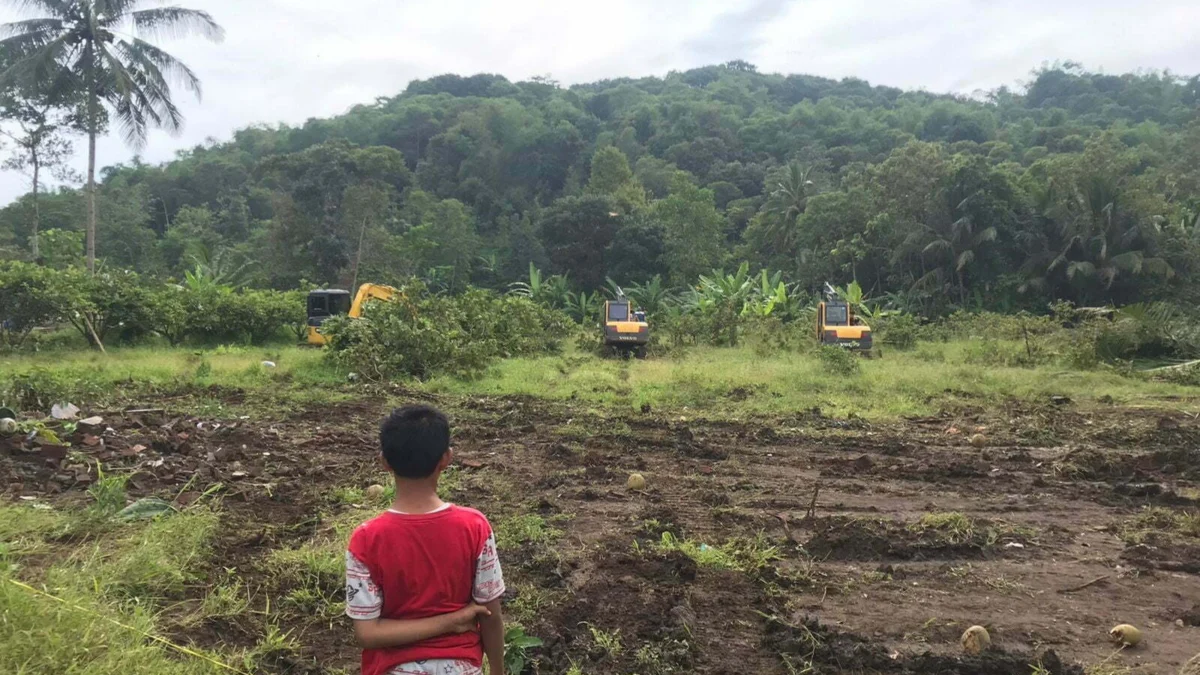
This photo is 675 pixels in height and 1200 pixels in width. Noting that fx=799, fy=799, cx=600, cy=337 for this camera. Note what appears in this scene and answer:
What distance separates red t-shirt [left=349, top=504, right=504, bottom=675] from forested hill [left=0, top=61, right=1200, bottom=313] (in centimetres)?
2800

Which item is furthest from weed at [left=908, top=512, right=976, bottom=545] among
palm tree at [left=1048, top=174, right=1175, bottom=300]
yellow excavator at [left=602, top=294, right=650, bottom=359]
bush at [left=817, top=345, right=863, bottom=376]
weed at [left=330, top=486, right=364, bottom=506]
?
palm tree at [left=1048, top=174, right=1175, bottom=300]

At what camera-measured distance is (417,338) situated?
1413cm

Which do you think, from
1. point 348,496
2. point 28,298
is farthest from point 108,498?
point 28,298

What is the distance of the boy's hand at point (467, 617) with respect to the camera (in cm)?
217

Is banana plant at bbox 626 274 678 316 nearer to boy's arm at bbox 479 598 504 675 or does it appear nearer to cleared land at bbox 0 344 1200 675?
cleared land at bbox 0 344 1200 675

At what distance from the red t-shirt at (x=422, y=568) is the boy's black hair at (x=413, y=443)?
0.42ft

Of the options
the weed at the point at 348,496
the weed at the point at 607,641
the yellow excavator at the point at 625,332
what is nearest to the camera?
the weed at the point at 607,641

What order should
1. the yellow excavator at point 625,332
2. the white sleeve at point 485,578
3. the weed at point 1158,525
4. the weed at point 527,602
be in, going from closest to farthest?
the white sleeve at point 485,578 < the weed at point 527,602 < the weed at point 1158,525 < the yellow excavator at point 625,332

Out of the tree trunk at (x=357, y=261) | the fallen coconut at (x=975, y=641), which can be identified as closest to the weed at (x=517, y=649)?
the fallen coconut at (x=975, y=641)

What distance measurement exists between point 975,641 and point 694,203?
34750 mm

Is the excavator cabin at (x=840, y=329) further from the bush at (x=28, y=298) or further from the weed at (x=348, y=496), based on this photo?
the bush at (x=28, y=298)

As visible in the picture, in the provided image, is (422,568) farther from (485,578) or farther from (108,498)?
(108,498)

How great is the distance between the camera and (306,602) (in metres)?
4.05

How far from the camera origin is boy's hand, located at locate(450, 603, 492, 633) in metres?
2.17
